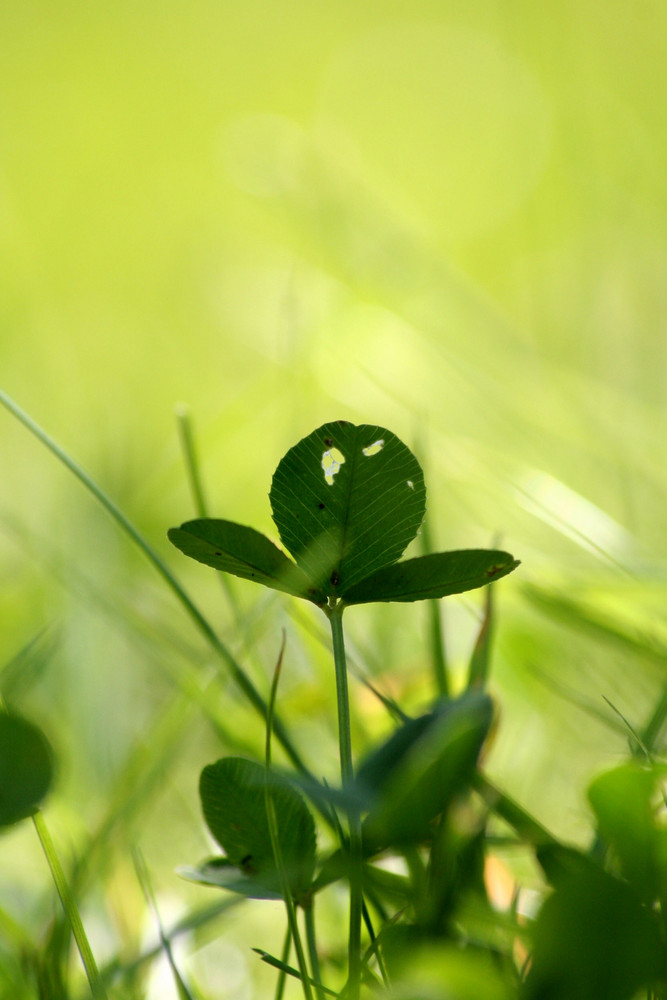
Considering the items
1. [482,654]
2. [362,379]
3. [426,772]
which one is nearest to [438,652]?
[482,654]

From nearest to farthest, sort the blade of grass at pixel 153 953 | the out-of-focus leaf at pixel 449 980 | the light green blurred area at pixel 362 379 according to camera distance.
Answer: the out-of-focus leaf at pixel 449 980 → the blade of grass at pixel 153 953 → the light green blurred area at pixel 362 379

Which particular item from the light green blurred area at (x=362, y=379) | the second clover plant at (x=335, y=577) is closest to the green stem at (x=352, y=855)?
the second clover plant at (x=335, y=577)

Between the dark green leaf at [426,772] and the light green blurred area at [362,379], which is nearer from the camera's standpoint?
the dark green leaf at [426,772]

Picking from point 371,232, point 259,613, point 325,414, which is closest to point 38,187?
point 325,414

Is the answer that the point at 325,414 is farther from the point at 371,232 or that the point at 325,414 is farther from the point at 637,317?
the point at 637,317

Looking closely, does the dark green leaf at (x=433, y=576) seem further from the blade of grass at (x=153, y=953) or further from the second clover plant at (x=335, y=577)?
the blade of grass at (x=153, y=953)

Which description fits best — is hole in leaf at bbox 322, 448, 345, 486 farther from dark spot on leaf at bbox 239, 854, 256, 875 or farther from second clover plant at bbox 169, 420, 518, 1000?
dark spot on leaf at bbox 239, 854, 256, 875

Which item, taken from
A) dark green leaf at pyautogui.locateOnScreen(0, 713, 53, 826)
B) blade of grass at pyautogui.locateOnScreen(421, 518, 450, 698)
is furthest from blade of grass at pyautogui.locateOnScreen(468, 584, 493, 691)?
dark green leaf at pyautogui.locateOnScreen(0, 713, 53, 826)
